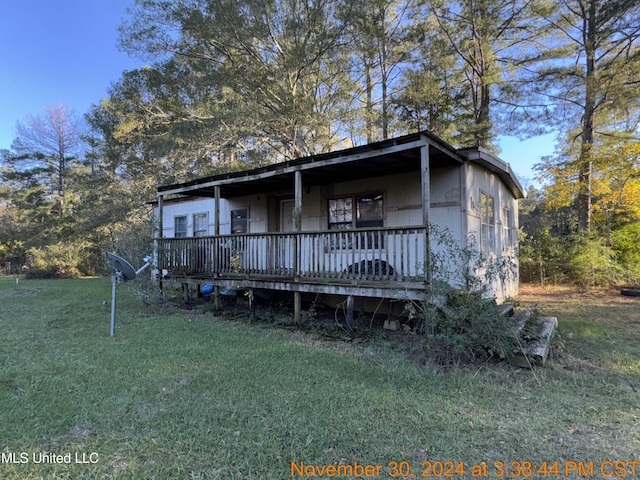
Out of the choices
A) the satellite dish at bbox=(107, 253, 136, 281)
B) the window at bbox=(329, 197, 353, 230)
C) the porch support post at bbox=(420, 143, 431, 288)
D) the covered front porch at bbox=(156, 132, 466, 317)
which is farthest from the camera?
the window at bbox=(329, 197, 353, 230)

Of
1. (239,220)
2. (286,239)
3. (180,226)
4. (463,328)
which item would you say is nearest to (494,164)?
(463,328)

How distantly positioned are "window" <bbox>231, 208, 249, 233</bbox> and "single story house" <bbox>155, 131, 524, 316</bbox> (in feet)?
0.16

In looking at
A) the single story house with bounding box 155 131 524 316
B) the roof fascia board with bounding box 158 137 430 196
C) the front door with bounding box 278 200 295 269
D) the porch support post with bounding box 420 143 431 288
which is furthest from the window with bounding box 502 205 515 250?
the front door with bounding box 278 200 295 269

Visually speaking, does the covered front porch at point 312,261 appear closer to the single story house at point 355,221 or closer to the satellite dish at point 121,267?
the single story house at point 355,221

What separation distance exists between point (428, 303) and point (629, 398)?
7.42ft

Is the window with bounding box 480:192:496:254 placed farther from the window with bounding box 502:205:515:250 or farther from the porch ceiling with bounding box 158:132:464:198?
the porch ceiling with bounding box 158:132:464:198

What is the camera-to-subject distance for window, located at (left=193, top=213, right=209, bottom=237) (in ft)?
37.8

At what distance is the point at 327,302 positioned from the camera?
27.6ft

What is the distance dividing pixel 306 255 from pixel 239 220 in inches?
178

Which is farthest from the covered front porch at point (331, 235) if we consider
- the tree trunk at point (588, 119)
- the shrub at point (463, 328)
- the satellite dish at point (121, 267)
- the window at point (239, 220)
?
the tree trunk at point (588, 119)

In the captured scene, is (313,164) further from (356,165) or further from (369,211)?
(369,211)

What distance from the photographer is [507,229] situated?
1005 cm

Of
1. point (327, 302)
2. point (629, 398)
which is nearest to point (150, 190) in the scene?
point (327, 302)

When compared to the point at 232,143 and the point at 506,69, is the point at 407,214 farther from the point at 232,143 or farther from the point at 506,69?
the point at 506,69
